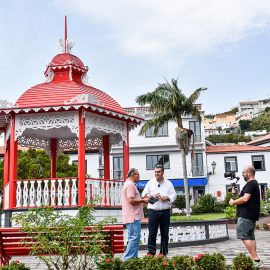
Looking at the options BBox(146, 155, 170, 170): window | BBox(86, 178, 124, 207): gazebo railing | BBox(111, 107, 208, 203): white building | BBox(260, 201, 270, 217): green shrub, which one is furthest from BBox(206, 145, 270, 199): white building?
BBox(86, 178, 124, 207): gazebo railing

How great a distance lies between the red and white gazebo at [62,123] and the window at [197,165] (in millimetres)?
27657

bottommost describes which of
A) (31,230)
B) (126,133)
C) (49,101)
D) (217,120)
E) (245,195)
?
(31,230)

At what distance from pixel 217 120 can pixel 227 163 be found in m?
133

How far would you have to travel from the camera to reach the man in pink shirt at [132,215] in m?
7.04

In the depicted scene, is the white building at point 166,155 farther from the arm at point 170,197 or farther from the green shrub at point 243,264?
the green shrub at point 243,264

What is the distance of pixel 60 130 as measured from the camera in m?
14.8

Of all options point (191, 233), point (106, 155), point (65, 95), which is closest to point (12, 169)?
point (65, 95)

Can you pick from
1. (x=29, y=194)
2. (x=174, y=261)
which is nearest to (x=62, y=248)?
(x=174, y=261)

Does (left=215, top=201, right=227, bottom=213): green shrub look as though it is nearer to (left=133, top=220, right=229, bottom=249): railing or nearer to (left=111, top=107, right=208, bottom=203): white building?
(left=111, top=107, right=208, bottom=203): white building

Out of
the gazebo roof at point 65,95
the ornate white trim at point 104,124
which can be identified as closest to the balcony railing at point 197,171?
the gazebo roof at point 65,95

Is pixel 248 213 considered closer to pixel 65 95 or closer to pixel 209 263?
pixel 209 263

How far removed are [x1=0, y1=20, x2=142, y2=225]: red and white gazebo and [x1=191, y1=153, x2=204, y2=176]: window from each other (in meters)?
27.7

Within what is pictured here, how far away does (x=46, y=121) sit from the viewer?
12.2m

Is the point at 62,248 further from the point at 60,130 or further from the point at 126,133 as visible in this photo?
the point at 60,130
